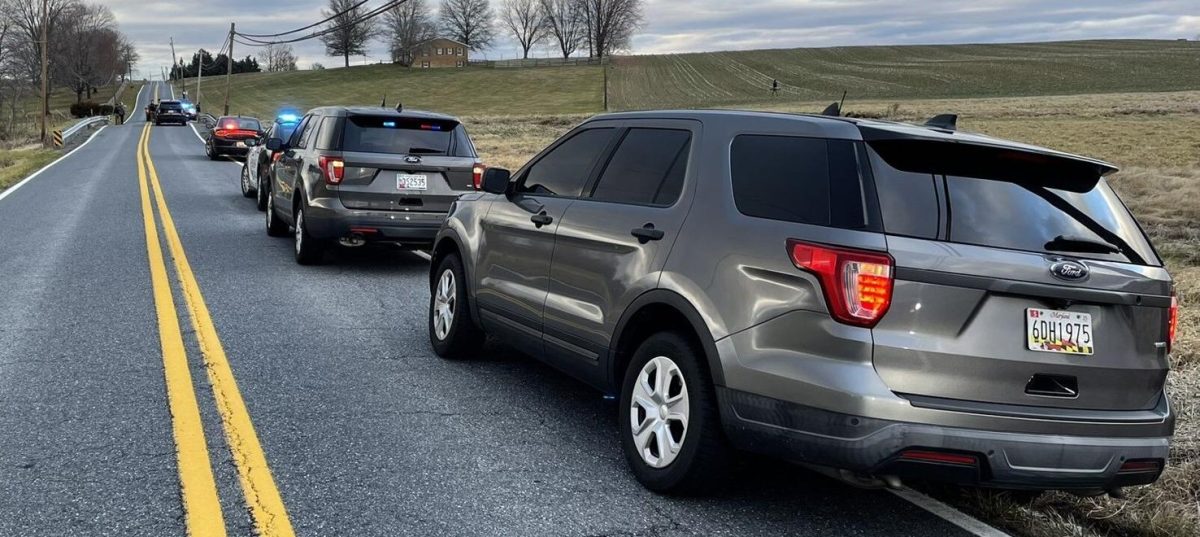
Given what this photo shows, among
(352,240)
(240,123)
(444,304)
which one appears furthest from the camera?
(240,123)

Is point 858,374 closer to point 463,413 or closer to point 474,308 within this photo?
point 463,413

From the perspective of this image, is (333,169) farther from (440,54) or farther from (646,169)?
(440,54)

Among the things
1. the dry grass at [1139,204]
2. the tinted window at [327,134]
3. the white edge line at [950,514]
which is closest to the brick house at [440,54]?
the dry grass at [1139,204]

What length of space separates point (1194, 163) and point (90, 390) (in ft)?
74.3

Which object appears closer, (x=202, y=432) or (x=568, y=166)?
(x=202, y=432)

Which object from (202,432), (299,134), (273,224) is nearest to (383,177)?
(299,134)

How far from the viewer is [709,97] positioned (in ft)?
240

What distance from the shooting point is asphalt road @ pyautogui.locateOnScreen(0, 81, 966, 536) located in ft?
13.4

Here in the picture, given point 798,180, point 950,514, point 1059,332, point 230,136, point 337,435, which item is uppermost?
point 230,136

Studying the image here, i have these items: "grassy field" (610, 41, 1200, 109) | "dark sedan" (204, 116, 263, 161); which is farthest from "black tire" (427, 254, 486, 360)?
"grassy field" (610, 41, 1200, 109)

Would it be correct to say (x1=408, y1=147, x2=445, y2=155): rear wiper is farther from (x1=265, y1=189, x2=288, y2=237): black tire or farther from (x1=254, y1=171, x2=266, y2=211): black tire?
(x1=254, y1=171, x2=266, y2=211): black tire

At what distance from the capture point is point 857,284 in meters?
3.63

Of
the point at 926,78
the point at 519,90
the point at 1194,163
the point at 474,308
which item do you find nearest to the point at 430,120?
the point at 474,308

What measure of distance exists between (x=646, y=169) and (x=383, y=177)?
5.60 meters
